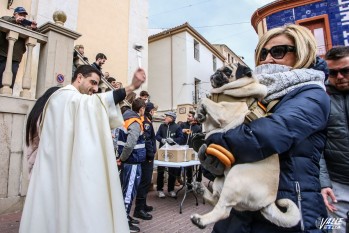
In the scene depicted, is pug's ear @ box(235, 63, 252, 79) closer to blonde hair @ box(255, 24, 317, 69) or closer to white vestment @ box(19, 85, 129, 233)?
blonde hair @ box(255, 24, 317, 69)

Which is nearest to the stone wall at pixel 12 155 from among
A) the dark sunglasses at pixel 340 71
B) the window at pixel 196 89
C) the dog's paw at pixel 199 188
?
the dog's paw at pixel 199 188

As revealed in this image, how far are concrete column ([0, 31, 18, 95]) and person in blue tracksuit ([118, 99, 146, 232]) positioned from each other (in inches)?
84.8

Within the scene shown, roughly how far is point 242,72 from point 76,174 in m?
1.53

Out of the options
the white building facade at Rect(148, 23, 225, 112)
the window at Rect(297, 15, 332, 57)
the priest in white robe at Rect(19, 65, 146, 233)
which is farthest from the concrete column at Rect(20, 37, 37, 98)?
the white building facade at Rect(148, 23, 225, 112)

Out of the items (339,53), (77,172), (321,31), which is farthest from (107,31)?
(339,53)

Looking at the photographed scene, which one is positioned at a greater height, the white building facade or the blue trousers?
the white building facade

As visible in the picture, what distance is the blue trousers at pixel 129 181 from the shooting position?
3.89 meters

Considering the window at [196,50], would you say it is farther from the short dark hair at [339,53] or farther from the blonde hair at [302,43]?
the blonde hair at [302,43]

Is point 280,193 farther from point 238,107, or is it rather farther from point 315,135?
point 238,107

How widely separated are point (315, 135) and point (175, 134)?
5471 millimetres

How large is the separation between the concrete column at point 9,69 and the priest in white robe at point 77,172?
8.60 feet

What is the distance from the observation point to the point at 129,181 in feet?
12.9

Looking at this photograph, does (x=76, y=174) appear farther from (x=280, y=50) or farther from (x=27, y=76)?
(x=27, y=76)

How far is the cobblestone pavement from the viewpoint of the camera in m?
3.77
